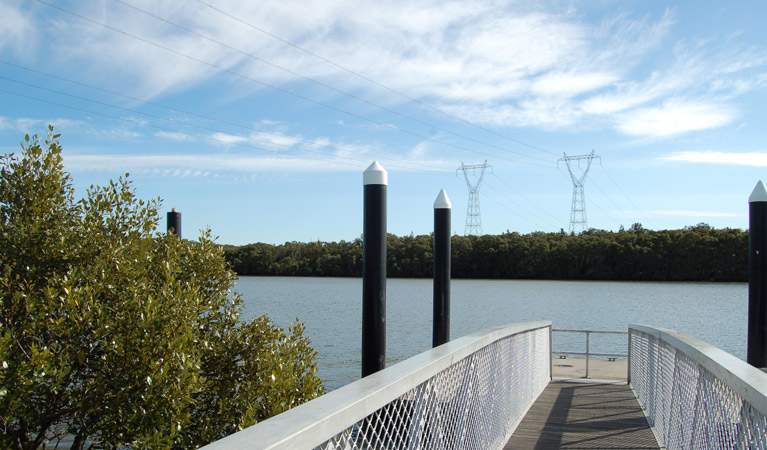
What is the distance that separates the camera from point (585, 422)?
7035 millimetres

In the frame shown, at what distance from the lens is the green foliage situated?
15.0ft

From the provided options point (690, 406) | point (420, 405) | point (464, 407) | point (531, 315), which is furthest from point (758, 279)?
point (531, 315)

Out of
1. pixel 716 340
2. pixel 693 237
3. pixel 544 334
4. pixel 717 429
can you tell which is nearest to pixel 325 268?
pixel 693 237

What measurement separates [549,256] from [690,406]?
83391 mm

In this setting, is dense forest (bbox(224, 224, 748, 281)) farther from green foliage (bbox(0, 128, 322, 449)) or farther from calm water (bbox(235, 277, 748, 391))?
green foliage (bbox(0, 128, 322, 449))

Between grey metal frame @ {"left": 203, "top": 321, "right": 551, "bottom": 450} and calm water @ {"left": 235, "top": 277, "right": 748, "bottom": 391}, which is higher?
grey metal frame @ {"left": 203, "top": 321, "right": 551, "bottom": 450}

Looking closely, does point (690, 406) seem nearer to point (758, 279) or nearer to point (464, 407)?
point (464, 407)

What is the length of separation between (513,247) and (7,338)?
273 ft

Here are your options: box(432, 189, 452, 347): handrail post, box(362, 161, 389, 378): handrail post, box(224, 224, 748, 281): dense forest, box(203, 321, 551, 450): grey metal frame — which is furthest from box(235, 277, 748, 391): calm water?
box(203, 321, 551, 450): grey metal frame

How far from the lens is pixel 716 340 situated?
29109 mm

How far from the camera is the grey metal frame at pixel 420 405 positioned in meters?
1.73

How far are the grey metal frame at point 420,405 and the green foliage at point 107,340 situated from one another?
1626 mm

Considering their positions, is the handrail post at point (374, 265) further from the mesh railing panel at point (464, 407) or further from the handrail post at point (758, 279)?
the handrail post at point (758, 279)

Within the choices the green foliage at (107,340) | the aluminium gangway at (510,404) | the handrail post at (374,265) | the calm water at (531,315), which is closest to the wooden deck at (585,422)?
the aluminium gangway at (510,404)
